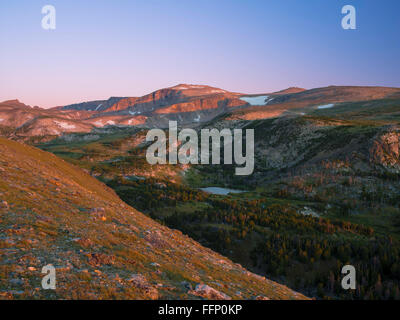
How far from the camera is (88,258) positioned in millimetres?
10438

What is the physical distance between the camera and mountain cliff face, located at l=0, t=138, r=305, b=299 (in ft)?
27.7

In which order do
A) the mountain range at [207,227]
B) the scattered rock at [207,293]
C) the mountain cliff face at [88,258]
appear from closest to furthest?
1. the mountain cliff face at [88,258]
2. the mountain range at [207,227]
3. the scattered rock at [207,293]

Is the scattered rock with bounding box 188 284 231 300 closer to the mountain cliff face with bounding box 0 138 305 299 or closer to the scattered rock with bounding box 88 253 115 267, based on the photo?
the mountain cliff face with bounding box 0 138 305 299

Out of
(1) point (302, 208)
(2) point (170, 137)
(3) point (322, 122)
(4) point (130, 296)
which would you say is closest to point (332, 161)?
(1) point (302, 208)

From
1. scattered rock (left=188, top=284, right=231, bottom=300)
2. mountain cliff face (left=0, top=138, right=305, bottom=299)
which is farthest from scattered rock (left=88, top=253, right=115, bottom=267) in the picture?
scattered rock (left=188, top=284, right=231, bottom=300)

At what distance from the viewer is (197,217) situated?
39.8 meters

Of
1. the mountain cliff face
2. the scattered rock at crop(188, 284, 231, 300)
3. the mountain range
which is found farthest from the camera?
the scattered rock at crop(188, 284, 231, 300)

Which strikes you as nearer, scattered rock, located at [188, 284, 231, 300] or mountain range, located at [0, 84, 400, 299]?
mountain range, located at [0, 84, 400, 299]

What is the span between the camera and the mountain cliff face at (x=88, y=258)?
844cm

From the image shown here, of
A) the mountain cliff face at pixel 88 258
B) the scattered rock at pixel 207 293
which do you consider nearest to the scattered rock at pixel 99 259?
the mountain cliff face at pixel 88 258

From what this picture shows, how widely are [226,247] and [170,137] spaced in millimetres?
101405

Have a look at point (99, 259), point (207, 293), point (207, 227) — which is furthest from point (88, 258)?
point (207, 227)

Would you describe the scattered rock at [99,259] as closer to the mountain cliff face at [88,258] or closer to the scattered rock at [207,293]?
the mountain cliff face at [88,258]

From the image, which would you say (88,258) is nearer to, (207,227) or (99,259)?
(99,259)
